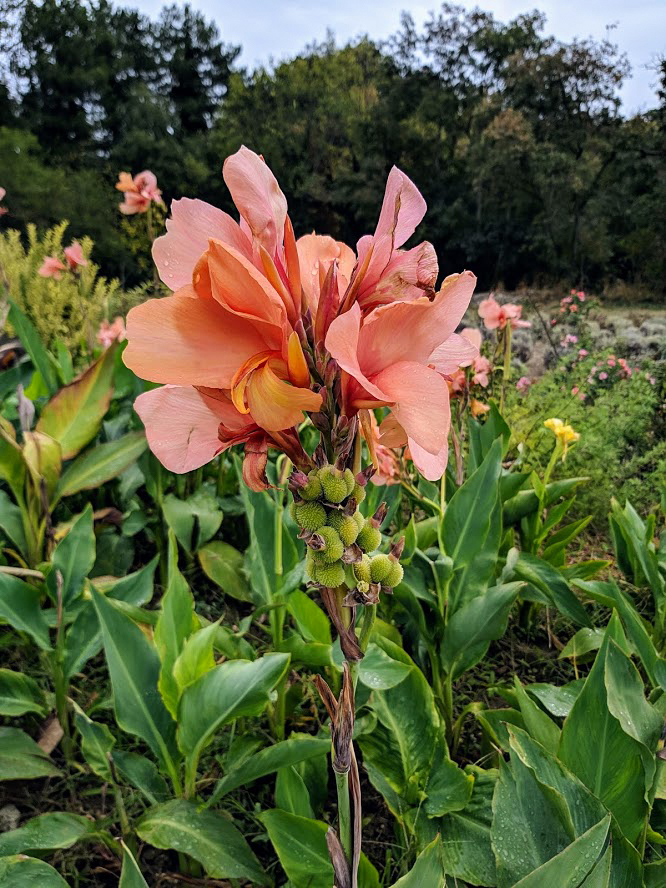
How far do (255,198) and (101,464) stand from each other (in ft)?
5.34

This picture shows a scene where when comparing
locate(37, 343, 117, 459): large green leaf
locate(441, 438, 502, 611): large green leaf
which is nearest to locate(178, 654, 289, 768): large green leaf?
locate(441, 438, 502, 611): large green leaf

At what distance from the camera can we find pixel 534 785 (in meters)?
0.85

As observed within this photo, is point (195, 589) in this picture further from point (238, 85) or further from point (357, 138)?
point (238, 85)

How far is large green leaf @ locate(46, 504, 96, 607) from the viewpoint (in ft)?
5.02

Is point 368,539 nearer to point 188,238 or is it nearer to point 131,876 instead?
point 188,238

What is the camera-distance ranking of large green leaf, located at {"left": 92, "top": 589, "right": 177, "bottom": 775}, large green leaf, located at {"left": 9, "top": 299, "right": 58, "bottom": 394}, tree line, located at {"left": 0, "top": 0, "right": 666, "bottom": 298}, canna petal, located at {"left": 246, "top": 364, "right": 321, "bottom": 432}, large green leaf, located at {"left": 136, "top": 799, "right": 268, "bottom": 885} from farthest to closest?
tree line, located at {"left": 0, "top": 0, "right": 666, "bottom": 298} → large green leaf, located at {"left": 9, "top": 299, "right": 58, "bottom": 394} → large green leaf, located at {"left": 92, "top": 589, "right": 177, "bottom": 775} → large green leaf, located at {"left": 136, "top": 799, "right": 268, "bottom": 885} → canna petal, located at {"left": 246, "top": 364, "right": 321, "bottom": 432}

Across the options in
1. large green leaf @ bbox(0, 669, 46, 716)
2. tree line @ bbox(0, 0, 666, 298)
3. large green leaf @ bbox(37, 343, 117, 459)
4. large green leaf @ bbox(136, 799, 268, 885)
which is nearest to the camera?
large green leaf @ bbox(136, 799, 268, 885)

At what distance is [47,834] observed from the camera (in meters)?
1.09

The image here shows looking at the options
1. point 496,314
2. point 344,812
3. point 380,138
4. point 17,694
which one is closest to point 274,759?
point 344,812

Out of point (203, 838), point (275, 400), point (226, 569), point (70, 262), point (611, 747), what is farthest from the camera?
point (70, 262)

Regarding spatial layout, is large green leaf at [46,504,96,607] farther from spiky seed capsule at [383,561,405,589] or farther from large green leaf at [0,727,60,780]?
spiky seed capsule at [383,561,405,589]

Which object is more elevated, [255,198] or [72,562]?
[255,198]

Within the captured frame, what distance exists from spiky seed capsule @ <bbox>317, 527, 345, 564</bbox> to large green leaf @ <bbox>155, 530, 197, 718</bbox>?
0.79 meters

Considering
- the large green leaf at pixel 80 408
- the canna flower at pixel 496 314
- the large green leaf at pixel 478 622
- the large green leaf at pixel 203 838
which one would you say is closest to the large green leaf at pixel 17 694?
the large green leaf at pixel 203 838
